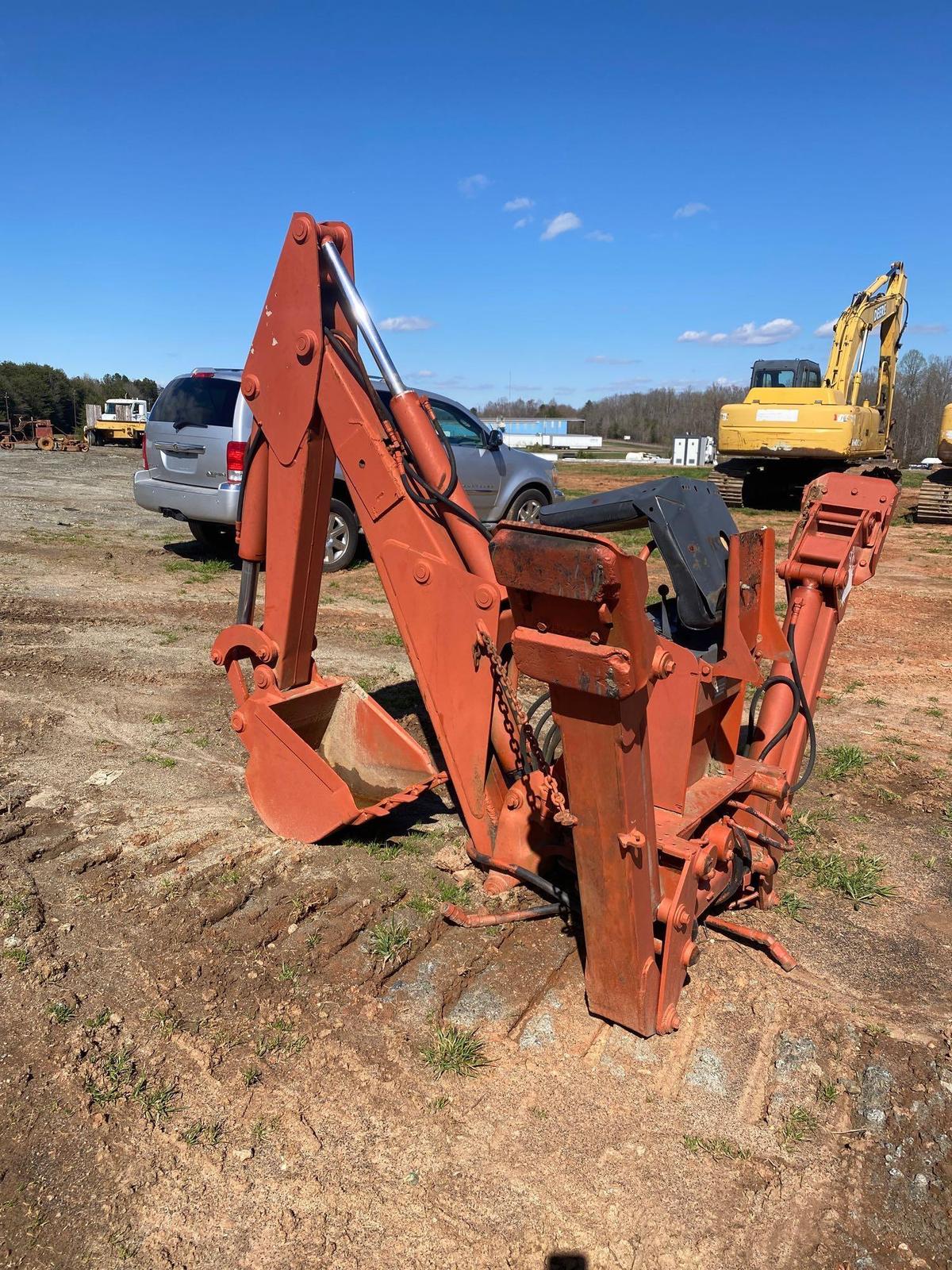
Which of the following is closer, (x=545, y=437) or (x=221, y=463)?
(x=221, y=463)

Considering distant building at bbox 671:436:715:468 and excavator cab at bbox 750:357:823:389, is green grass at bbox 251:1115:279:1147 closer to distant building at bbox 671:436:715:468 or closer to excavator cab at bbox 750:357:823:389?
excavator cab at bbox 750:357:823:389

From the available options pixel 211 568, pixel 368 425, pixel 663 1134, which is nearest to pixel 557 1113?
pixel 663 1134

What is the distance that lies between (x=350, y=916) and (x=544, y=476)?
893cm

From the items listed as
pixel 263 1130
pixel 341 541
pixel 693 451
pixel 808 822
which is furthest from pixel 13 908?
pixel 693 451

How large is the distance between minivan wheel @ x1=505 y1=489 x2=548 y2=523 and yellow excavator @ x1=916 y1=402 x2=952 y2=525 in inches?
373

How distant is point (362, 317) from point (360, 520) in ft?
2.50

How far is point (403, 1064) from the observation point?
2.69 m

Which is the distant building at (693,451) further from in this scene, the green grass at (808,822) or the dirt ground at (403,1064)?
the dirt ground at (403,1064)

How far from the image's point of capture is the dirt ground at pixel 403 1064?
7.20ft

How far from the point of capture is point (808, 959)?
130 inches

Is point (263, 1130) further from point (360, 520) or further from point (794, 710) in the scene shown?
point (794, 710)

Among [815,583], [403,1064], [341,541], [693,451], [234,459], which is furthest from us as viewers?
[693,451]

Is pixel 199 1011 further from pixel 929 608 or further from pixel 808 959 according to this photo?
pixel 929 608

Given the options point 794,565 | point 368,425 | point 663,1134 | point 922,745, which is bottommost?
point 663,1134
